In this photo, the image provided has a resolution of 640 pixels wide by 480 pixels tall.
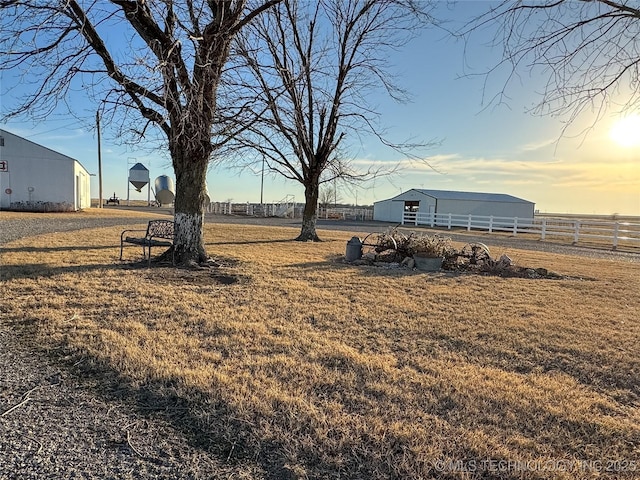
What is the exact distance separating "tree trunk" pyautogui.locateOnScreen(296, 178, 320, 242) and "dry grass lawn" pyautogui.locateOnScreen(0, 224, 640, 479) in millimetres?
7703

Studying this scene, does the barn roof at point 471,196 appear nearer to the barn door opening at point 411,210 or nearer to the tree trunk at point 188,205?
the barn door opening at point 411,210

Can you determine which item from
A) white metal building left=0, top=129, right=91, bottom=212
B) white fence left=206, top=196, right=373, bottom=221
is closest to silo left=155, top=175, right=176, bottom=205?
white fence left=206, top=196, right=373, bottom=221

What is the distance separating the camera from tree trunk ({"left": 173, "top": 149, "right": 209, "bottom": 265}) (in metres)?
7.91

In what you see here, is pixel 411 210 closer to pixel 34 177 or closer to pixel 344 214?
pixel 344 214

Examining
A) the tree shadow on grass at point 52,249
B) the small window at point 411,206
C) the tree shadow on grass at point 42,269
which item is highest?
the small window at point 411,206

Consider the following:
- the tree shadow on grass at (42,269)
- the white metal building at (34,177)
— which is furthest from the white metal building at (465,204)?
the tree shadow on grass at (42,269)

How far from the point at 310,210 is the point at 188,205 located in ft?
24.0

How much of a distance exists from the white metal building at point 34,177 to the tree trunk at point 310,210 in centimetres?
1831

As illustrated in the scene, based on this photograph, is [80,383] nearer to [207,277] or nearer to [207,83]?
[207,277]

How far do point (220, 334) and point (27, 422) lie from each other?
6.00 ft

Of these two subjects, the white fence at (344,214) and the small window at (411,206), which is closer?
the small window at (411,206)

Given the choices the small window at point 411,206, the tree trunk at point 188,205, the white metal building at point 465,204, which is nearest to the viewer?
the tree trunk at point 188,205

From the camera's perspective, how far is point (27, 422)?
8.07 feet

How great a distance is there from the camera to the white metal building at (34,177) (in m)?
23.9
